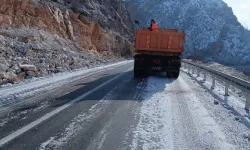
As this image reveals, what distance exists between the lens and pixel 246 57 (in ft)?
520

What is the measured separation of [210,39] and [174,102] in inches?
6290

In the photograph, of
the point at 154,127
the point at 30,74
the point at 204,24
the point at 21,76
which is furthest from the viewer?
the point at 204,24

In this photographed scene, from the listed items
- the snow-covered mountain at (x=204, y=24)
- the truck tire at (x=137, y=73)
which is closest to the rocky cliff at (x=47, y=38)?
the truck tire at (x=137, y=73)

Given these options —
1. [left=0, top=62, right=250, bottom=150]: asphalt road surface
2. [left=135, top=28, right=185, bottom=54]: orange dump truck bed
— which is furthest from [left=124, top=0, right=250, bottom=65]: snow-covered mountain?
[left=0, top=62, right=250, bottom=150]: asphalt road surface

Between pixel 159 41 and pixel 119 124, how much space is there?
12482mm

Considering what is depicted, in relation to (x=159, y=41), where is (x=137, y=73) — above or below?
below

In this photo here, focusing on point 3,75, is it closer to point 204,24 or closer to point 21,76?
point 21,76

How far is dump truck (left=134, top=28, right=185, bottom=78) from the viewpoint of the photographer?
19.0 metres

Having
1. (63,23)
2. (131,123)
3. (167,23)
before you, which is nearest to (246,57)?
(167,23)

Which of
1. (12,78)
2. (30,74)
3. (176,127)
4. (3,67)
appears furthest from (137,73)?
(176,127)

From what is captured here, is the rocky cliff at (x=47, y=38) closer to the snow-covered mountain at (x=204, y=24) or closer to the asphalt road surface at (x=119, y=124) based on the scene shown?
the asphalt road surface at (x=119, y=124)

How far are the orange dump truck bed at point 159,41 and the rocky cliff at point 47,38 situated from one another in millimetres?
5346

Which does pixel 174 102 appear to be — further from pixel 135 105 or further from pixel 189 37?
pixel 189 37

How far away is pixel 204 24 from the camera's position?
16725cm
